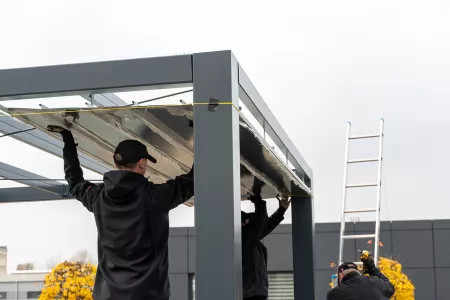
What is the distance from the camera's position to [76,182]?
3910 millimetres

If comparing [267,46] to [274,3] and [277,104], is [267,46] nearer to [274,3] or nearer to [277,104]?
[274,3]

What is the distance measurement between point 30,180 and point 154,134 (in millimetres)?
2957

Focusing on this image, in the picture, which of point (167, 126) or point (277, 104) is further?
point (277, 104)

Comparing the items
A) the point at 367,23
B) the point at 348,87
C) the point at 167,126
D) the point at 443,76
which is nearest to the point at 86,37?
the point at 367,23

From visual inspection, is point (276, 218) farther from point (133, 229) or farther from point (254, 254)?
point (133, 229)

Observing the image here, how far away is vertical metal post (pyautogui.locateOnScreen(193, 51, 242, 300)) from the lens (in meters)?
3.46

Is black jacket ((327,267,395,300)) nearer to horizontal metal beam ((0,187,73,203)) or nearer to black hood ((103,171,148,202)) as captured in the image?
black hood ((103,171,148,202))

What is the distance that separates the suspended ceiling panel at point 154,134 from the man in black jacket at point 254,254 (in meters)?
0.31

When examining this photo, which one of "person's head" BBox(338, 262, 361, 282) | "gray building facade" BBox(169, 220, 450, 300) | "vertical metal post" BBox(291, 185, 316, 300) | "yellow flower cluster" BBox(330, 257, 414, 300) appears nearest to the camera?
"person's head" BBox(338, 262, 361, 282)

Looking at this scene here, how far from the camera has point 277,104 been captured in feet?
59.3

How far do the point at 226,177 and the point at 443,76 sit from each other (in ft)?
48.8

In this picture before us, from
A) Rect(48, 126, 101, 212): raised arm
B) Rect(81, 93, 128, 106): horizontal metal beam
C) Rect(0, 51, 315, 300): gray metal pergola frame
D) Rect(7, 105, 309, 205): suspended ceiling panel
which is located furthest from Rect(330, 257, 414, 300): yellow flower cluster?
Rect(48, 126, 101, 212): raised arm

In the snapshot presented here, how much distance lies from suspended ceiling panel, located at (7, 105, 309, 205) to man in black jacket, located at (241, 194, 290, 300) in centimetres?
31

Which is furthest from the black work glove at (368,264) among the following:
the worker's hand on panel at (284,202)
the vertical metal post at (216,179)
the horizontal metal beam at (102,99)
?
the vertical metal post at (216,179)
